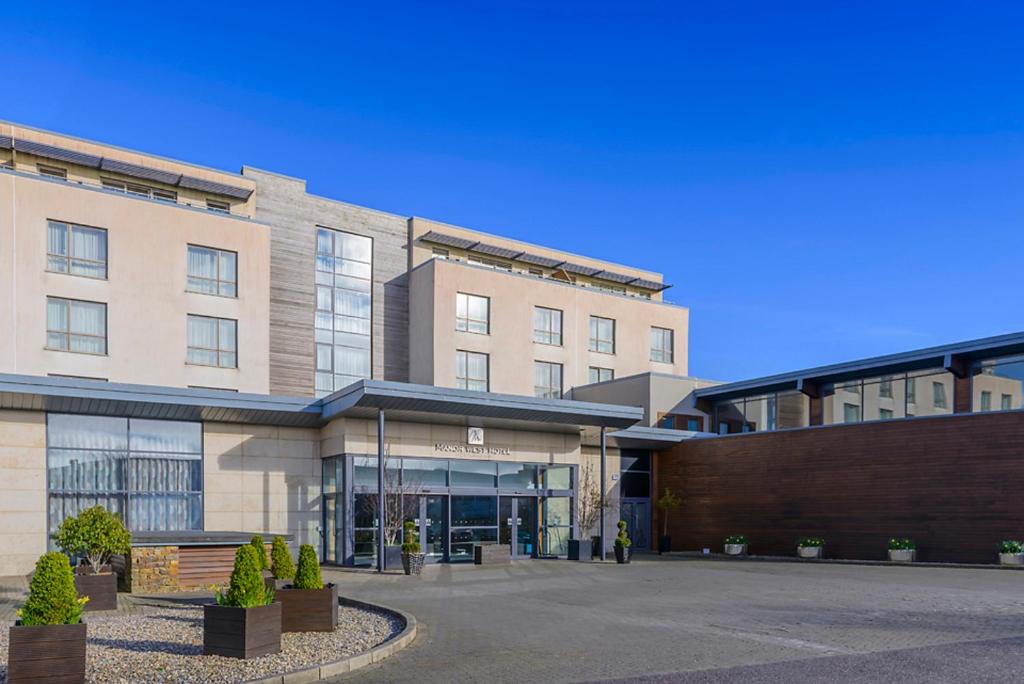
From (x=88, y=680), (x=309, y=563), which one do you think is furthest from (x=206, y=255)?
(x=88, y=680)

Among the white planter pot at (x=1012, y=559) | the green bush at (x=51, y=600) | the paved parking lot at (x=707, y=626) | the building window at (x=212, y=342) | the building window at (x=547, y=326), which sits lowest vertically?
the white planter pot at (x=1012, y=559)

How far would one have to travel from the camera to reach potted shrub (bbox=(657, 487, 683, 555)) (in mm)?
34400

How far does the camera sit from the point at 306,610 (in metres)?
12.2

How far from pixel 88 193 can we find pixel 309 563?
23.7 meters

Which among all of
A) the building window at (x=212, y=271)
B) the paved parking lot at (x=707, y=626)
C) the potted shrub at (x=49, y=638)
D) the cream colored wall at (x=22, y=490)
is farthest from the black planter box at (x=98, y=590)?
the building window at (x=212, y=271)

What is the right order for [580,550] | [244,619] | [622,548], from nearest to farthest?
[244,619] → [622,548] → [580,550]

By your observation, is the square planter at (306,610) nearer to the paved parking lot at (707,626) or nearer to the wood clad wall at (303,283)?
the paved parking lot at (707,626)

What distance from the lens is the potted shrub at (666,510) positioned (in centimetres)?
3440

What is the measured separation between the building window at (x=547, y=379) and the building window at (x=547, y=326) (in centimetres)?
106

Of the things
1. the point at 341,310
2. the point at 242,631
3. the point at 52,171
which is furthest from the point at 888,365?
the point at 52,171

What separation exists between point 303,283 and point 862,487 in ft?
78.5

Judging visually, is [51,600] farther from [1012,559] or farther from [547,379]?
[547,379]

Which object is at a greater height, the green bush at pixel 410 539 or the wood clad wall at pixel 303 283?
the wood clad wall at pixel 303 283

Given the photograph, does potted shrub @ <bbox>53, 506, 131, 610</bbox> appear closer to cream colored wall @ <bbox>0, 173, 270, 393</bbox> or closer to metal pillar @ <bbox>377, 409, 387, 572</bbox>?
metal pillar @ <bbox>377, 409, 387, 572</bbox>
